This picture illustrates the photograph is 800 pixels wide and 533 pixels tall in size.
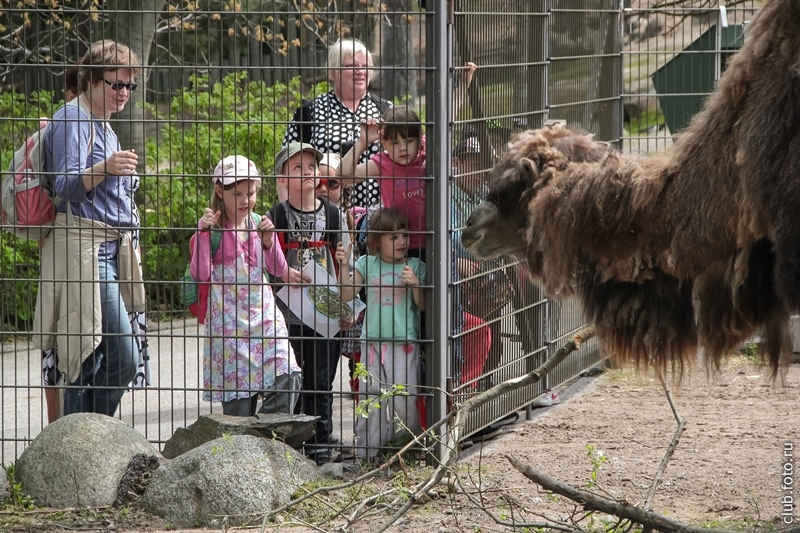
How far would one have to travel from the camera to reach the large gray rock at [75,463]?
5707 millimetres

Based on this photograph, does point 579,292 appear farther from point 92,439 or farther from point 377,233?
point 92,439

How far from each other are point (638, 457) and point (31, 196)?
3.54 metres

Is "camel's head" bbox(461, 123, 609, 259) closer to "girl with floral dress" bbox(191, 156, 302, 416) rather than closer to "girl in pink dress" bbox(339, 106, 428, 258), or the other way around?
"girl in pink dress" bbox(339, 106, 428, 258)

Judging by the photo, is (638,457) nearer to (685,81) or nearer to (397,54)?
(685,81)

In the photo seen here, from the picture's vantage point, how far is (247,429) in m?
6.09

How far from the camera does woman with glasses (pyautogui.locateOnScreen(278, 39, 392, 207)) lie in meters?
6.54

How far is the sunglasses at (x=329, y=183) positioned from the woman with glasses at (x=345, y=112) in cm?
12

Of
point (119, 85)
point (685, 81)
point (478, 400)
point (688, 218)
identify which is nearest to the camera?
point (688, 218)

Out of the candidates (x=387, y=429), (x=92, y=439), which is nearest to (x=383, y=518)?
(x=387, y=429)

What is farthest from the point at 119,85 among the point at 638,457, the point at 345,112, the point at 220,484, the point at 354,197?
the point at 638,457

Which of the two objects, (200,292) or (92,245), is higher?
(92,245)

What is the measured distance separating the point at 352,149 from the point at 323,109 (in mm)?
685

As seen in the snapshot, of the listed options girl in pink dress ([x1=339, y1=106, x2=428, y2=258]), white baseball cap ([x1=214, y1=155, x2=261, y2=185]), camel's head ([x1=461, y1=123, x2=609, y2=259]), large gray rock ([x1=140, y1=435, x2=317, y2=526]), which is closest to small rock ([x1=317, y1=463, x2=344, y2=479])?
large gray rock ([x1=140, y1=435, x2=317, y2=526])


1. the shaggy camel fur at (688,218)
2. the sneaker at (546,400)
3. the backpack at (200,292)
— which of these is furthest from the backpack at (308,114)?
the shaggy camel fur at (688,218)
